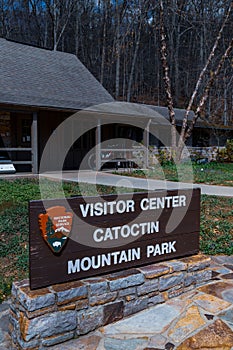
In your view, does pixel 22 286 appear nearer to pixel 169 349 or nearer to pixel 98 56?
pixel 169 349

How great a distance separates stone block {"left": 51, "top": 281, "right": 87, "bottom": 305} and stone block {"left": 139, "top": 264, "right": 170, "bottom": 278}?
23.9 inches

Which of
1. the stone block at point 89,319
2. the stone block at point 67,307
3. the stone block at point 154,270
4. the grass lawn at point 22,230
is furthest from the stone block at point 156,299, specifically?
the grass lawn at point 22,230

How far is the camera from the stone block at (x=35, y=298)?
2.31 m

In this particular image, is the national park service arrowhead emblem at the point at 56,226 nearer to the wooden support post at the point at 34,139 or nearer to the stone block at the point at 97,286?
the stone block at the point at 97,286

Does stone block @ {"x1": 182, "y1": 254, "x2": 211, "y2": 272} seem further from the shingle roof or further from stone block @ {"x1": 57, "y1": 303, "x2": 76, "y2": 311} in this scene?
the shingle roof

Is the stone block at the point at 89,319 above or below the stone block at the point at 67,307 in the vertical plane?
below

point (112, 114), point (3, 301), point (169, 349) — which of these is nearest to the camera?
point (169, 349)

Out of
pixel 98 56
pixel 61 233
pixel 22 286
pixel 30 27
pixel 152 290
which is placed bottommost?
pixel 152 290

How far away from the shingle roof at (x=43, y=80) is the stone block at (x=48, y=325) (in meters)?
9.00

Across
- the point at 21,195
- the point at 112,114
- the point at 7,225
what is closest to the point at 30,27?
the point at 112,114

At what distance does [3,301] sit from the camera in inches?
127

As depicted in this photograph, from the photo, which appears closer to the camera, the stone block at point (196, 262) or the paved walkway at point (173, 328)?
the paved walkway at point (173, 328)

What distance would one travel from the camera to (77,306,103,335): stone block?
2545mm

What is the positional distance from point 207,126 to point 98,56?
15081 mm
